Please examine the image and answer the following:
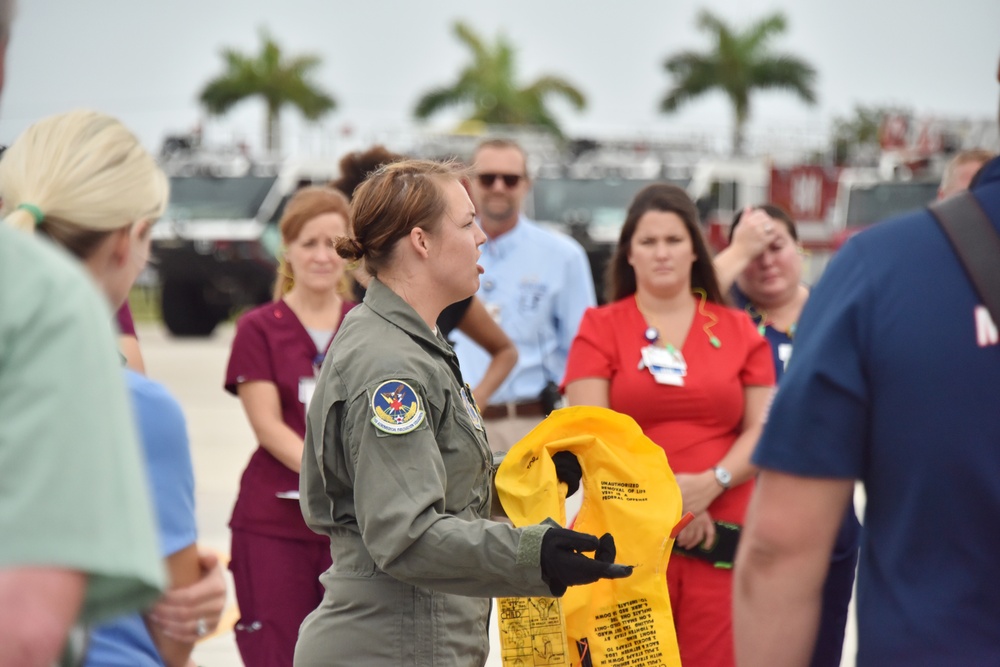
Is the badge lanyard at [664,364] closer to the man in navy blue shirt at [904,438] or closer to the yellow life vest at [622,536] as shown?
the yellow life vest at [622,536]

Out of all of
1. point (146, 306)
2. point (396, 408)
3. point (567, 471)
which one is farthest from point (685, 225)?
point (146, 306)

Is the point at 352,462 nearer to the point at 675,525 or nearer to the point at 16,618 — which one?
the point at 675,525

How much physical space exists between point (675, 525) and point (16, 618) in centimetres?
240

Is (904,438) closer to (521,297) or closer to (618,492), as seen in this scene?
(618,492)

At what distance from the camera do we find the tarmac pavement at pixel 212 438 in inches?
241

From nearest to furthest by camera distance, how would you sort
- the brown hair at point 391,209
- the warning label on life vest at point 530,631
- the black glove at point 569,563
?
1. the black glove at point 569,563
2. the brown hair at point 391,209
3. the warning label on life vest at point 530,631

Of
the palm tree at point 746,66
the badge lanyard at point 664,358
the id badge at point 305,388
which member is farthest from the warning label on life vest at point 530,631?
the palm tree at point 746,66

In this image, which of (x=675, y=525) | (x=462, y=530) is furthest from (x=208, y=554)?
(x=675, y=525)

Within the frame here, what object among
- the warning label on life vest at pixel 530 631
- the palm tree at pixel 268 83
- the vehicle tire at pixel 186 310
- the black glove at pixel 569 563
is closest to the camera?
the black glove at pixel 569 563

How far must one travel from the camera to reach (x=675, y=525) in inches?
133

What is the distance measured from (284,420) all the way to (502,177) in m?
2.09

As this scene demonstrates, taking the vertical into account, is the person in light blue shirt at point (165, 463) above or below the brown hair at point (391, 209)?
below

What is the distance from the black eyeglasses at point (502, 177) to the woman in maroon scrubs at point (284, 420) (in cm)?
140

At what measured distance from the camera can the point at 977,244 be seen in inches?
68.2
